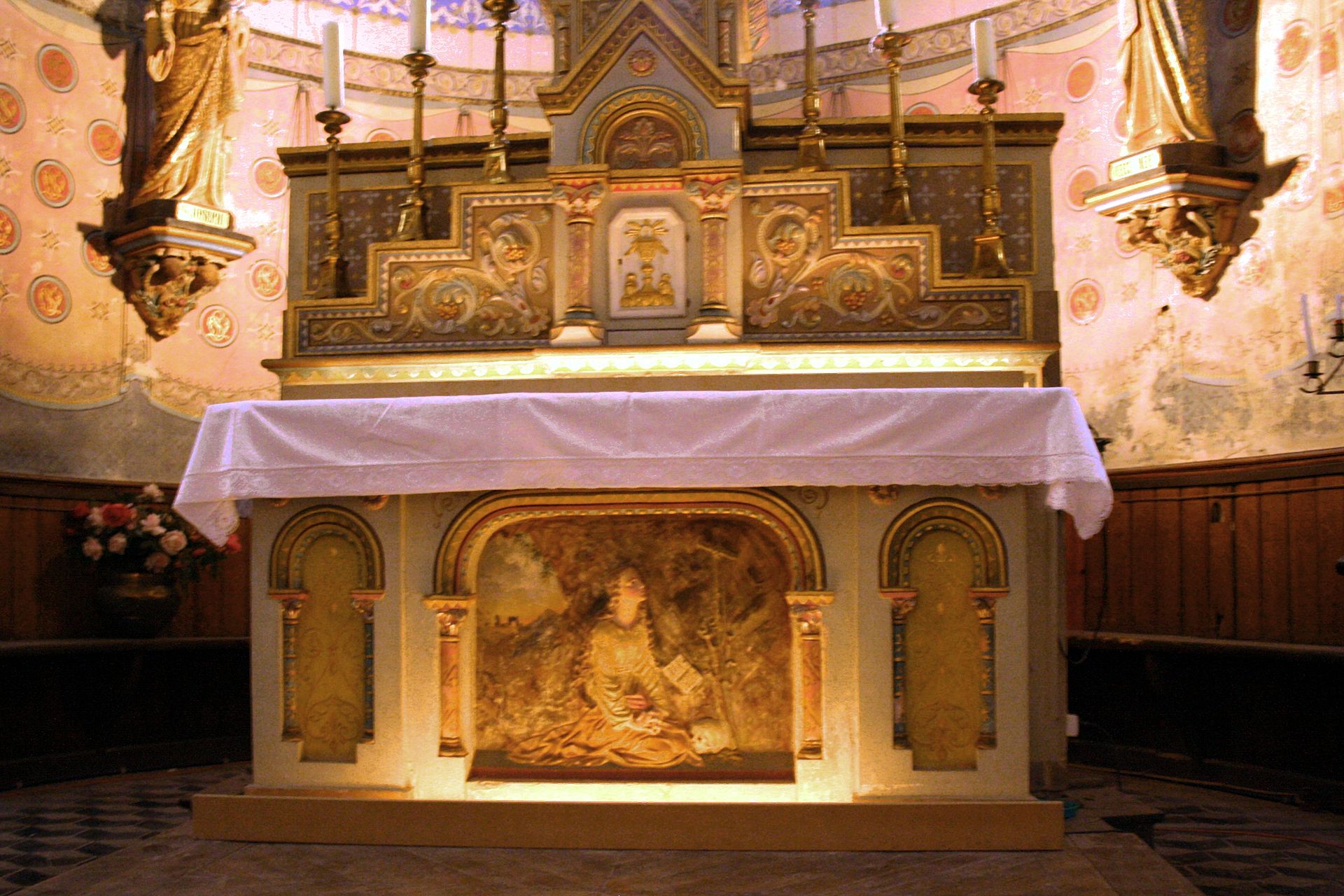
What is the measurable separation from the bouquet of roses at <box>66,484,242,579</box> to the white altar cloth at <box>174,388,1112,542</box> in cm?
263

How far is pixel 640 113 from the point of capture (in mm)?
5156

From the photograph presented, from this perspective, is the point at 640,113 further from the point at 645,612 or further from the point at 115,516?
the point at 115,516

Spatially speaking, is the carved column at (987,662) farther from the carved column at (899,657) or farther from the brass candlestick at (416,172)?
the brass candlestick at (416,172)

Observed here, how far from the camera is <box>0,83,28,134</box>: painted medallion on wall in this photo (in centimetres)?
712

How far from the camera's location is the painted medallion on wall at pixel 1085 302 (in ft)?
25.2

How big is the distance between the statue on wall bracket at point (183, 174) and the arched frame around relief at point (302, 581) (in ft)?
10.9

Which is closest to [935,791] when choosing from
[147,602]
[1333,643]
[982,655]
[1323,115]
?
[982,655]

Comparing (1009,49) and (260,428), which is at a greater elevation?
(1009,49)

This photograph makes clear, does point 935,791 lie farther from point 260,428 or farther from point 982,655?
point 260,428

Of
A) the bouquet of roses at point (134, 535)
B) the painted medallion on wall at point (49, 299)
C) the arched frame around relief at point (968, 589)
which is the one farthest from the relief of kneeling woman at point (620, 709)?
the painted medallion on wall at point (49, 299)

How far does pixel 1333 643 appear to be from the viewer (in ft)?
20.4

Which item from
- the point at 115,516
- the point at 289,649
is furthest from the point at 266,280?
the point at 289,649

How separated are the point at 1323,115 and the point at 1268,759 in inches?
135

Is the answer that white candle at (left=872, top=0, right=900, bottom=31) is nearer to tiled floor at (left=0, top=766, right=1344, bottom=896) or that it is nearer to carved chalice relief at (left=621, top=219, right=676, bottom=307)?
carved chalice relief at (left=621, top=219, right=676, bottom=307)
